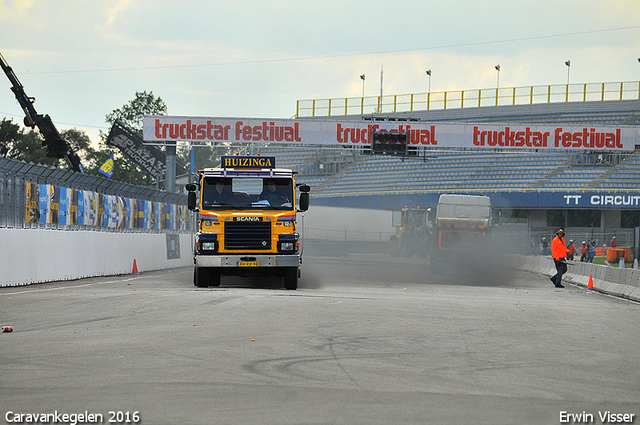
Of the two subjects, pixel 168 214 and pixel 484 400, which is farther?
pixel 168 214

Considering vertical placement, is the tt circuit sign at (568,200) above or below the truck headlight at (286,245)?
above

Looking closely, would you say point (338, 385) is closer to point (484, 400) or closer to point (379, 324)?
point (484, 400)

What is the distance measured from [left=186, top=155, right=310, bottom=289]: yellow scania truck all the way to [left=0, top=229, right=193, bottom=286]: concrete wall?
392 cm

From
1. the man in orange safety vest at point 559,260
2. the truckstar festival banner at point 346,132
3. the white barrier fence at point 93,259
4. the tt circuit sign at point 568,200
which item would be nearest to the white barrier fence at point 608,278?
the white barrier fence at point 93,259

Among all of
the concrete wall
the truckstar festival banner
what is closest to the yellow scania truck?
the concrete wall

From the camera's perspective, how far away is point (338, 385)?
22.9ft

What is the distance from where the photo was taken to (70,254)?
21.7 metres

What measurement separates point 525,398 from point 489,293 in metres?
14.3

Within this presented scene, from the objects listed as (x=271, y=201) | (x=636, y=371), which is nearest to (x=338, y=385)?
(x=636, y=371)

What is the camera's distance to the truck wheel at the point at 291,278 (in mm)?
→ 18781

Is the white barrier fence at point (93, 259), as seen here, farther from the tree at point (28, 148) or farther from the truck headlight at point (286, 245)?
the tree at point (28, 148)

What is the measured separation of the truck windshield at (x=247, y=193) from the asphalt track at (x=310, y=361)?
3.64 meters

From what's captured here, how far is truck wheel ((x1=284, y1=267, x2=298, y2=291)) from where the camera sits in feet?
61.6

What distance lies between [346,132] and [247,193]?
2692 centimetres
